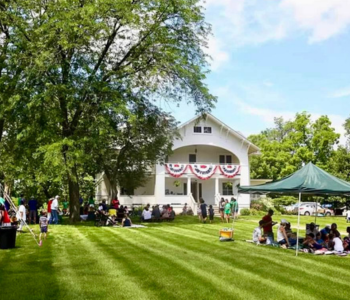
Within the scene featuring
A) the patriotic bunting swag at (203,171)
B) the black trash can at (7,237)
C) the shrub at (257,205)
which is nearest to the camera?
the black trash can at (7,237)

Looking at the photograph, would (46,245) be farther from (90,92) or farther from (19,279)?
(90,92)

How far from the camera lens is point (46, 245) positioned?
46.5ft

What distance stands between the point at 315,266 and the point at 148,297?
5.15 m

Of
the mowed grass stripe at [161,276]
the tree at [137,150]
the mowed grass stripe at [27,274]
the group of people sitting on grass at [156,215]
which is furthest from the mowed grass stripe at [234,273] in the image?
the tree at [137,150]

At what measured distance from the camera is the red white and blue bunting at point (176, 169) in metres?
38.3

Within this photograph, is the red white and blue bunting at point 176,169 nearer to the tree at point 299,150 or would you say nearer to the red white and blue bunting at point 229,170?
the red white and blue bunting at point 229,170

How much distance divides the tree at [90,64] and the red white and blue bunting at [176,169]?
13293mm

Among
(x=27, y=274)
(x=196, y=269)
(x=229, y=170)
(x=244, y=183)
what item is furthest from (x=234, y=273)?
(x=244, y=183)

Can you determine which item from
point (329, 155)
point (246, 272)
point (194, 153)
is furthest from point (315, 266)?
point (329, 155)

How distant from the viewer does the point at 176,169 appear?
38.4 meters

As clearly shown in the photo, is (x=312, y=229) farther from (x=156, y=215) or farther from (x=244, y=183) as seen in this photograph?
(x=244, y=183)

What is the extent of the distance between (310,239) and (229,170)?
26.3 metres

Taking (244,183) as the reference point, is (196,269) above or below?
below

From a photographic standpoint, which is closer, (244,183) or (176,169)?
(176,169)
